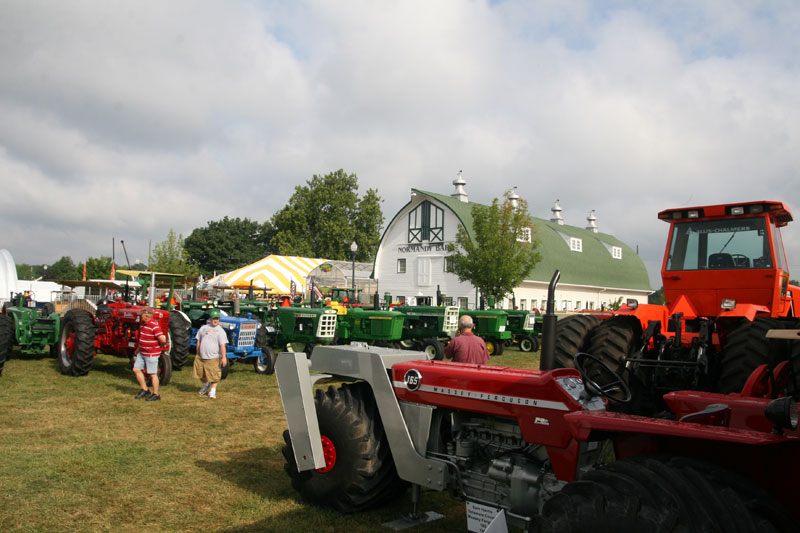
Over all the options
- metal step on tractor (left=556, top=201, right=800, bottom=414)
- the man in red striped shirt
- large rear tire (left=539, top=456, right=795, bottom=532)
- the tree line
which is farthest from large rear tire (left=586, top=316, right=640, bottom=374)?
the tree line

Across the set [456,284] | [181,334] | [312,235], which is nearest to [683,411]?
[181,334]

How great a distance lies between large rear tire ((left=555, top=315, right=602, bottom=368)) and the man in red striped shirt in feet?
19.8

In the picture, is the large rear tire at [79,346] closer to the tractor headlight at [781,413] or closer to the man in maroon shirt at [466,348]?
the man in maroon shirt at [466,348]

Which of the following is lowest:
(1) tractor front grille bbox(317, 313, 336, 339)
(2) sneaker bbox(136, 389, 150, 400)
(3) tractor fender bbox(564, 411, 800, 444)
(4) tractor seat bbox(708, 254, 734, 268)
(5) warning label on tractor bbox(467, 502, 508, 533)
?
(2) sneaker bbox(136, 389, 150, 400)

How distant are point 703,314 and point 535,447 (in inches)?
168

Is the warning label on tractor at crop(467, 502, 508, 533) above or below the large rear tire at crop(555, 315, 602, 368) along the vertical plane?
below

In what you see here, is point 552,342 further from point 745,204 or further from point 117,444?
point 117,444

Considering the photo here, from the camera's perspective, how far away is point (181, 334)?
37.3ft

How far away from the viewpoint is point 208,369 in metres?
9.51

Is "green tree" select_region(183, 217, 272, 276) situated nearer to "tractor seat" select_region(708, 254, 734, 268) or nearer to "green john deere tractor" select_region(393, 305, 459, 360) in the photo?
"green john deere tractor" select_region(393, 305, 459, 360)

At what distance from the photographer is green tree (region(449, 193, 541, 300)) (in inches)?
1070

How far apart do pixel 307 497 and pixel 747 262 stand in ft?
17.3

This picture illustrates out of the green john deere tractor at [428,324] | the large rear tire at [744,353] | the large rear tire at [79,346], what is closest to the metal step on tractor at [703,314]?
the large rear tire at [744,353]

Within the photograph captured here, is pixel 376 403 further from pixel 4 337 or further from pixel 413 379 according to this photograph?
pixel 4 337
